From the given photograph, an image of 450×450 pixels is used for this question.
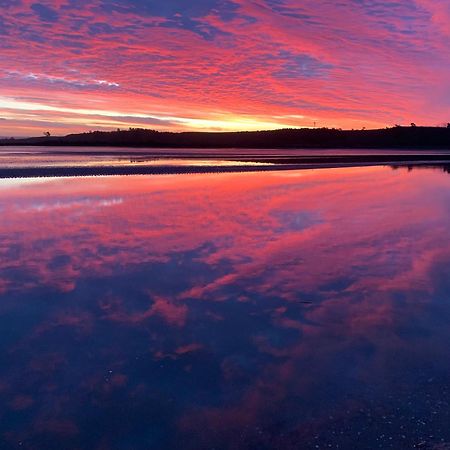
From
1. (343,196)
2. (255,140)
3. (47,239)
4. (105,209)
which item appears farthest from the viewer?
(255,140)

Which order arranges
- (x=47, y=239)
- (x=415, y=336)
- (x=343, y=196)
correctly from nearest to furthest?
(x=415, y=336) → (x=47, y=239) → (x=343, y=196)

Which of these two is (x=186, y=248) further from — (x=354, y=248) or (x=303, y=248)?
(x=354, y=248)

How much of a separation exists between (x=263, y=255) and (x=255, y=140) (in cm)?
14642

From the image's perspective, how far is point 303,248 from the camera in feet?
30.4

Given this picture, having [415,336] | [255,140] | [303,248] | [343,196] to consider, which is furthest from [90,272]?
[255,140]

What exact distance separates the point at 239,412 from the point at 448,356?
7.91 feet

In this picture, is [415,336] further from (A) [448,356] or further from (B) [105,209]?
(B) [105,209]

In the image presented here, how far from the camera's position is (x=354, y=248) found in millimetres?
9242

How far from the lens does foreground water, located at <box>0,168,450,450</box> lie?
3.64 metres

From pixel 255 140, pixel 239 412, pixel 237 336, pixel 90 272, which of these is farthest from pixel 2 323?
pixel 255 140

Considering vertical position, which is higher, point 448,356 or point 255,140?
point 255,140

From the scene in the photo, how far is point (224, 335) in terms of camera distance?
534cm

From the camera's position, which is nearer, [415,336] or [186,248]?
[415,336]

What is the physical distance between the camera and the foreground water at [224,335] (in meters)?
3.64
